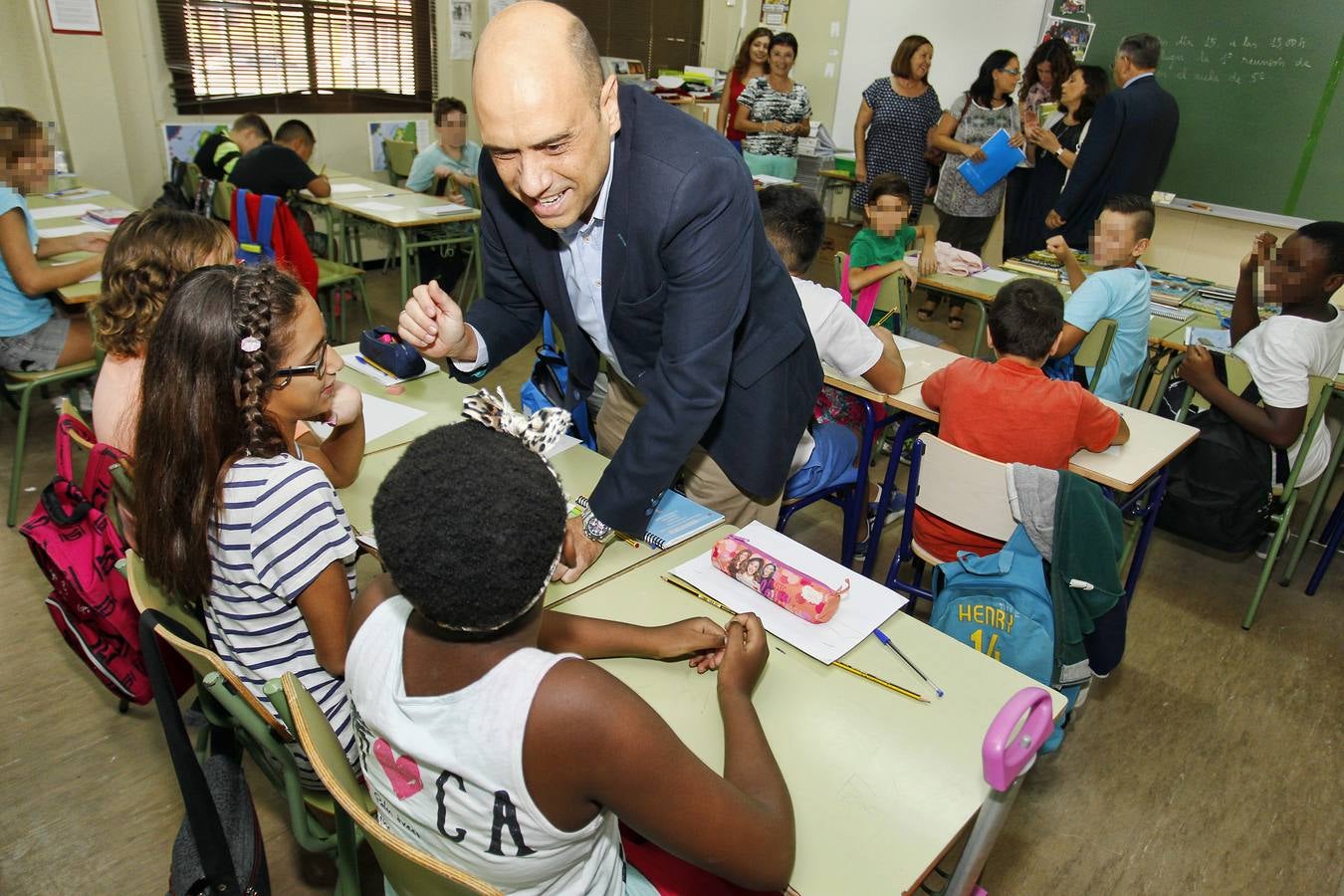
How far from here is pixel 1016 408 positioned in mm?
2029

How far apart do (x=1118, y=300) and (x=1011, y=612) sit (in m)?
1.52

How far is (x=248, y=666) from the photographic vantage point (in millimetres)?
1313

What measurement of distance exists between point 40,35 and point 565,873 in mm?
5400

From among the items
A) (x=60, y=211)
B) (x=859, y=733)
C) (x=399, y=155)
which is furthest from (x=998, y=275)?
(x=60, y=211)

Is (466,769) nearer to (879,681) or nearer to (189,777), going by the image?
(189,777)

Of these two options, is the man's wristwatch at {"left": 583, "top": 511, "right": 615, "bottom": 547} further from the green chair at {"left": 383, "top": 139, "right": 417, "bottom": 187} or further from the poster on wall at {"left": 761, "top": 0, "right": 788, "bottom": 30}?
the poster on wall at {"left": 761, "top": 0, "right": 788, "bottom": 30}

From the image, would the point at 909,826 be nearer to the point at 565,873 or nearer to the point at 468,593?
the point at 565,873

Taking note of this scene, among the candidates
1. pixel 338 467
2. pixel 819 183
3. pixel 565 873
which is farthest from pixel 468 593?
pixel 819 183

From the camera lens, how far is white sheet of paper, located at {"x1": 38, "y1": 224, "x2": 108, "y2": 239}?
11.4ft

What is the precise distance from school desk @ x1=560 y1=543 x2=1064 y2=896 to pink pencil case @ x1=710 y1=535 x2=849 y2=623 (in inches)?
3.1

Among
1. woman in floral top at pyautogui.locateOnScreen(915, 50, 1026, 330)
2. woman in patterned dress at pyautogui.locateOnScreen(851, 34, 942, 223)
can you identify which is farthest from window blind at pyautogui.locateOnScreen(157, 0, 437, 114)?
woman in floral top at pyautogui.locateOnScreen(915, 50, 1026, 330)

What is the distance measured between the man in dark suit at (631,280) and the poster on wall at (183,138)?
4240 mm

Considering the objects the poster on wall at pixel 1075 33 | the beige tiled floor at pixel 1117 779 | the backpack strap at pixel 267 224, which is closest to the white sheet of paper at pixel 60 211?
the backpack strap at pixel 267 224

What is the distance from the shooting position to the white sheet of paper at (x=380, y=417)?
1874 mm
